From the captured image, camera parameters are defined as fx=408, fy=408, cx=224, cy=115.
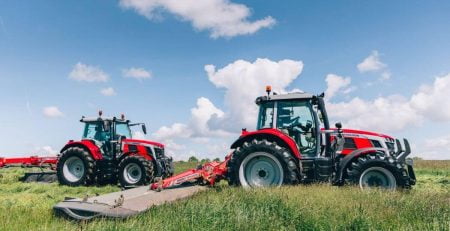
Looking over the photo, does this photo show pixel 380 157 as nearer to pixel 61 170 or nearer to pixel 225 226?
pixel 225 226

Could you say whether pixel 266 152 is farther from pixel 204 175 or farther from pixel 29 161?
pixel 29 161

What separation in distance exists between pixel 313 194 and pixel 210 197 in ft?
5.92

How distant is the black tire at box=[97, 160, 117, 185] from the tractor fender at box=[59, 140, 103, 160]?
0.95ft

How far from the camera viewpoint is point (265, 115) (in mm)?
9859

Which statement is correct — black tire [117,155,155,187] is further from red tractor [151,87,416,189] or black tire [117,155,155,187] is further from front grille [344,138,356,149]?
front grille [344,138,356,149]

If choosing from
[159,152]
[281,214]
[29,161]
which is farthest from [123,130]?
[281,214]

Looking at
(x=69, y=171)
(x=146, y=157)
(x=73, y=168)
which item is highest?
(x=146, y=157)

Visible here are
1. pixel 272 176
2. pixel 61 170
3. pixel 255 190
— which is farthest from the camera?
pixel 61 170

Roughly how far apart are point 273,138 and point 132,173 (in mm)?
6904

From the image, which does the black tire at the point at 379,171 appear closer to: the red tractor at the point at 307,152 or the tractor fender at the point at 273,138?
the red tractor at the point at 307,152

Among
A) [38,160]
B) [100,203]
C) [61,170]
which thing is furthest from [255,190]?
[38,160]

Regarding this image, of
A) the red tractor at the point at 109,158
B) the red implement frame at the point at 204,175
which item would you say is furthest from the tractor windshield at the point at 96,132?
the red implement frame at the point at 204,175

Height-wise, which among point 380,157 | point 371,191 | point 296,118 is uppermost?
point 296,118

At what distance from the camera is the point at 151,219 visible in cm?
574
